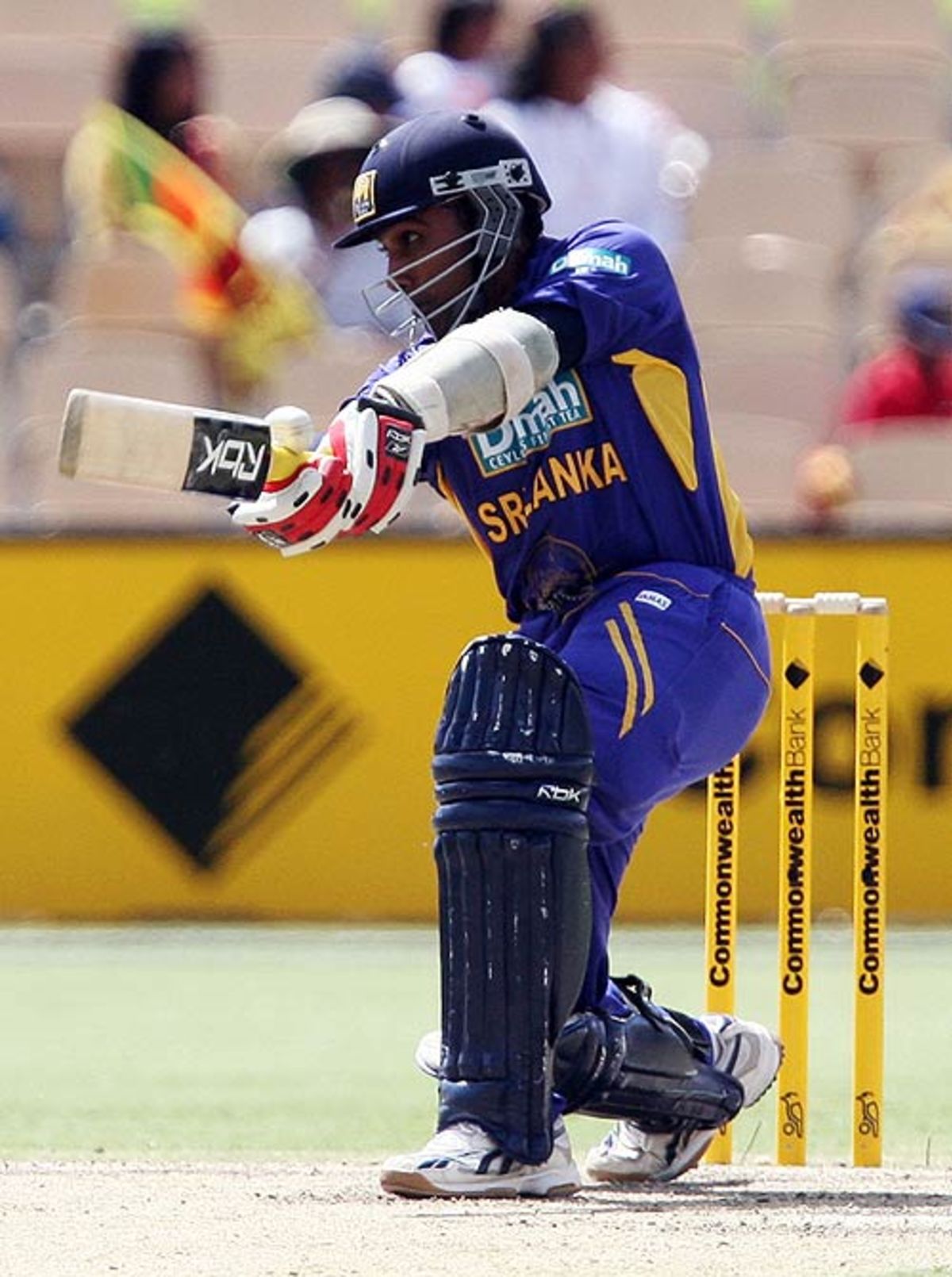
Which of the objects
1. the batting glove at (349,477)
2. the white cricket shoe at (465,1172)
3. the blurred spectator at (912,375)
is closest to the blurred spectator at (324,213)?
the blurred spectator at (912,375)

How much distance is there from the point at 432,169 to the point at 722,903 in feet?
4.77

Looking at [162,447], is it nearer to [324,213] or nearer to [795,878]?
[795,878]

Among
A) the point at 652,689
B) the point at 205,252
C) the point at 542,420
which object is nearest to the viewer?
the point at 652,689

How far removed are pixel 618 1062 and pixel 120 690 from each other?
4811mm

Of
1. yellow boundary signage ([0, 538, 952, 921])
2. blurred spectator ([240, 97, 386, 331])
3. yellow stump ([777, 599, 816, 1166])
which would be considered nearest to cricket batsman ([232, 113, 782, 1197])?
yellow stump ([777, 599, 816, 1166])

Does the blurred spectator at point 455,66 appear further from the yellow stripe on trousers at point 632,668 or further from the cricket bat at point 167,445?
the cricket bat at point 167,445

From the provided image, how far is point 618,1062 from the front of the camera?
14.4ft

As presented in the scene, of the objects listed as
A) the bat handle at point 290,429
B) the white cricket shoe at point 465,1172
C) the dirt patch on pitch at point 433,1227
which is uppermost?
the bat handle at point 290,429

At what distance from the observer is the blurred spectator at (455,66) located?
34.3 ft

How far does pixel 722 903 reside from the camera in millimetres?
4965

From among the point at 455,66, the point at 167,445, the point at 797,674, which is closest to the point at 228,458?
the point at 167,445

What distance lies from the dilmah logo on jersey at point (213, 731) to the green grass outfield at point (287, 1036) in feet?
1.26

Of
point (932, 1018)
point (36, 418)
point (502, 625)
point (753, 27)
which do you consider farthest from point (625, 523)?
point (753, 27)

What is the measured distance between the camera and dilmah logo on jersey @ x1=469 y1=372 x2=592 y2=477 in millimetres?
4410
